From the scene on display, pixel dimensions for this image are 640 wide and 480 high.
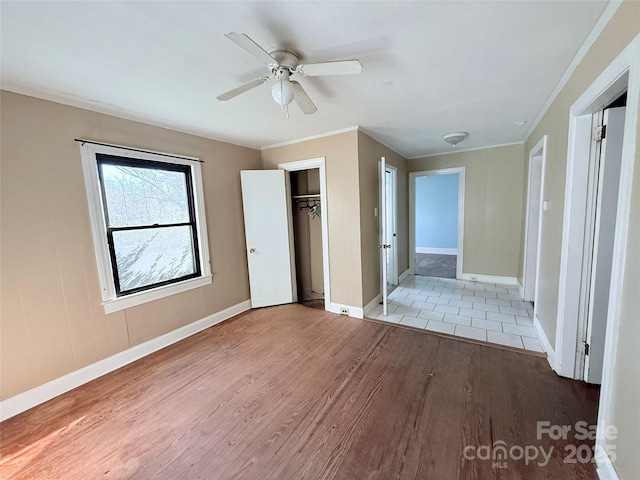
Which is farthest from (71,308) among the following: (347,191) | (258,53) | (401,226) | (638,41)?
(401,226)

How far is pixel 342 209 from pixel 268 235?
3.82ft

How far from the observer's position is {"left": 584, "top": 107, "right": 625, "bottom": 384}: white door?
1.72 meters

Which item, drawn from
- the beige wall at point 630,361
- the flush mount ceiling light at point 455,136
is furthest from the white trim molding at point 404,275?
the beige wall at point 630,361

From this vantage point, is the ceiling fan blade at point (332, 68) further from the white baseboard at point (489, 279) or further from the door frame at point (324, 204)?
the white baseboard at point (489, 279)

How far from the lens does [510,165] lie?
4.27 meters

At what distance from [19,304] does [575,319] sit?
420 centimetres

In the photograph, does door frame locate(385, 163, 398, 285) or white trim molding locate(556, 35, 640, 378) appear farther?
door frame locate(385, 163, 398, 285)

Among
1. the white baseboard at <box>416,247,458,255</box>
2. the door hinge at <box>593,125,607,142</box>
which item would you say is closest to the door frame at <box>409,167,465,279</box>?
the white baseboard at <box>416,247,458,255</box>

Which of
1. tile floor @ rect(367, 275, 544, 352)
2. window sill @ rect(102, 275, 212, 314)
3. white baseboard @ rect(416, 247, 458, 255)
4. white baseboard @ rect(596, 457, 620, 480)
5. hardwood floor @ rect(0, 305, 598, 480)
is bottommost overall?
hardwood floor @ rect(0, 305, 598, 480)

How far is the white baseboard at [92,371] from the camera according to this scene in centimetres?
194

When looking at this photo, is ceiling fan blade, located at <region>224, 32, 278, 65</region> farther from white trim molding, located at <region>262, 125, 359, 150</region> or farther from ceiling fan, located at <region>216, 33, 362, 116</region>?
white trim molding, located at <region>262, 125, 359, 150</region>

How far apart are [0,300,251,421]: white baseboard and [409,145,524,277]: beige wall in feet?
14.8

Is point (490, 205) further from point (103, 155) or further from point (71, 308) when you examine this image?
point (71, 308)

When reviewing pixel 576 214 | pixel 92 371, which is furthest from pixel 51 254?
pixel 576 214
